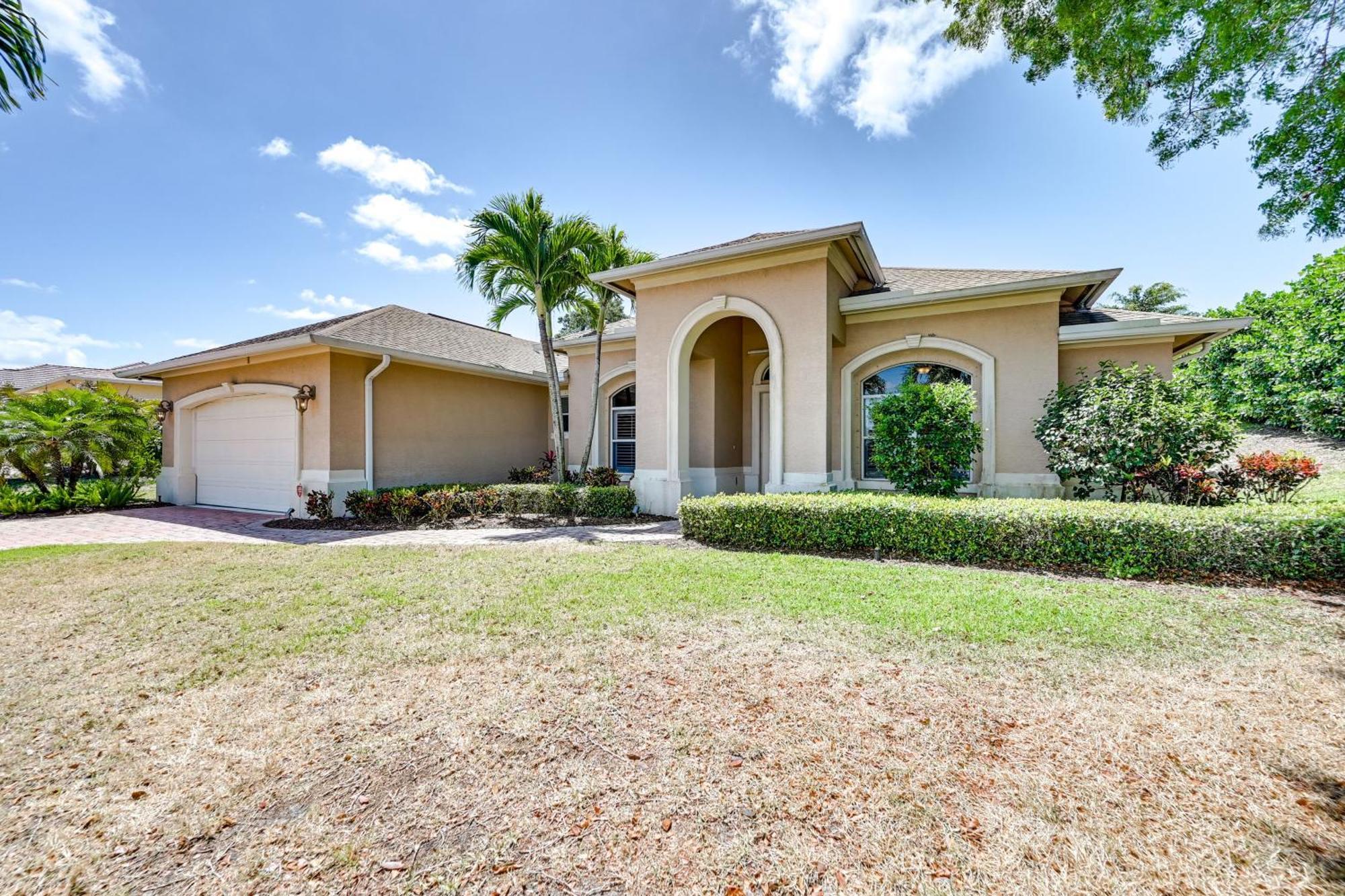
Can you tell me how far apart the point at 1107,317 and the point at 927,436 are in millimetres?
4893

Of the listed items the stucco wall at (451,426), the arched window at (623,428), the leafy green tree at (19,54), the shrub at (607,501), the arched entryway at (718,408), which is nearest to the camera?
the leafy green tree at (19,54)

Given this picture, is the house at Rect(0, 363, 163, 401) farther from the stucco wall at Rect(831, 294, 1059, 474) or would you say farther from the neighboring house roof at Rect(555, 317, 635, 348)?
the stucco wall at Rect(831, 294, 1059, 474)

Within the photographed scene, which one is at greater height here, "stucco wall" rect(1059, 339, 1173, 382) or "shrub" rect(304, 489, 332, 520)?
"stucco wall" rect(1059, 339, 1173, 382)

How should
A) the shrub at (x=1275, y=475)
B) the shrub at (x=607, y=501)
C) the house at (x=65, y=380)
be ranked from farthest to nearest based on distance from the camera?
the house at (x=65, y=380) → the shrub at (x=607, y=501) → the shrub at (x=1275, y=475)

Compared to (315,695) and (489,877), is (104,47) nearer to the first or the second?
(315,695)

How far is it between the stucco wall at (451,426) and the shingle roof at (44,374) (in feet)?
66.9

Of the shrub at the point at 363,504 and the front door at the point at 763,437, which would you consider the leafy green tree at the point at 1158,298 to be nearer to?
the front door at the point at 763,437

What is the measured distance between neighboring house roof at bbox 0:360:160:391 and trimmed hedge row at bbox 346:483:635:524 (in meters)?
20.8

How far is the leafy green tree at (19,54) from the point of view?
180 inches

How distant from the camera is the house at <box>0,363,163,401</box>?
20.3 meters

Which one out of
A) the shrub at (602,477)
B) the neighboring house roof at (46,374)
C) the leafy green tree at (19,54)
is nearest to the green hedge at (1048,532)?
the shrub at (602,477)

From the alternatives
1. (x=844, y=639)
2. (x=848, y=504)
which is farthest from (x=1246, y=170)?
(x=844, y=639)

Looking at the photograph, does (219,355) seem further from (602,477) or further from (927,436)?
(927,436)

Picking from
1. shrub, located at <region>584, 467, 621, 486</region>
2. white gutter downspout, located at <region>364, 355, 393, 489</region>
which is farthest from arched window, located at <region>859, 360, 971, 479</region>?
white gutter downspout, located at <region>364, 355, 393, 489</region>
